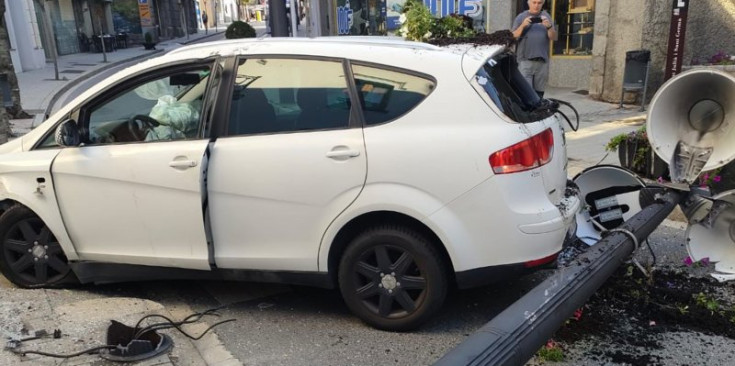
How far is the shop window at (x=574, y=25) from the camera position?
12.0 m

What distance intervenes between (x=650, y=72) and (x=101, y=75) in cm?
1649

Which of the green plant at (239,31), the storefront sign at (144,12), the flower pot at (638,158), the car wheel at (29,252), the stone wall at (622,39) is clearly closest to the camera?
the car wheel at (29,252)

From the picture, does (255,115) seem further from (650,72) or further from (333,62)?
(650,72)

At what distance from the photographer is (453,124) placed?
128 inches

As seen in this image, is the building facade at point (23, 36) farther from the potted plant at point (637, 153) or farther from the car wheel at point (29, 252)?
the potted plant at point (637, 153)

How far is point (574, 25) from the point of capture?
12297mm

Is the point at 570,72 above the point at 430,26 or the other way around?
the other way around

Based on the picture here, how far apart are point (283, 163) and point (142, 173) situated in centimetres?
95

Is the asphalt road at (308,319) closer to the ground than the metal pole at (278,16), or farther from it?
closer to the ground

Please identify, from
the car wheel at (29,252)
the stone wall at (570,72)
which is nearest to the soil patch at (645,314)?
the car wheel at (29,252)

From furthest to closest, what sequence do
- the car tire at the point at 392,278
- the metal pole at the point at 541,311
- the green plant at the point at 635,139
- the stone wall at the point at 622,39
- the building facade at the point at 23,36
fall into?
the building facade at the point at 23,36 → the stone wall at the point at 622,39 → the green plant at the point at 635,139 → the car tire at the point at 392,278 → the metal pole at the point at 541,311

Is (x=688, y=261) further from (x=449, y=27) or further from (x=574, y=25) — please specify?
(x=574, y=25)

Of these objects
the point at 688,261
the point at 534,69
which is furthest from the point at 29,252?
the point at 534,69

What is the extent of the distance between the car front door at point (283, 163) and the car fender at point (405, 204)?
8cm
